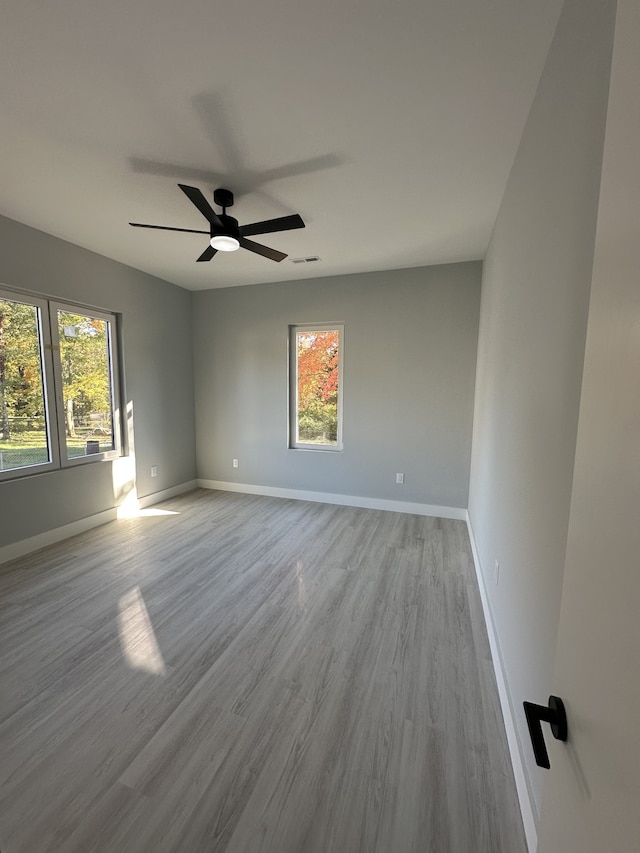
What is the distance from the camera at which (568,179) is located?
107 cm

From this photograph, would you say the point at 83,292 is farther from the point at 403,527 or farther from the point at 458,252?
the point at 403,527

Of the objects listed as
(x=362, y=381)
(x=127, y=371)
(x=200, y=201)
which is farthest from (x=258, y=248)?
(x=127, y=371)

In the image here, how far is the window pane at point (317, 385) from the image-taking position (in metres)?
4.37

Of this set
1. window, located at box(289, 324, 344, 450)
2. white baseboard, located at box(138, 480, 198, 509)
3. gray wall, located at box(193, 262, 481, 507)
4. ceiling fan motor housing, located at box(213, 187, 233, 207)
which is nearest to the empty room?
ceiling fan motor housing, located at box(213, 187, 233, 207)

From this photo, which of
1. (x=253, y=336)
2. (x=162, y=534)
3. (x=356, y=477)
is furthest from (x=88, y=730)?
(x=253, y=336)

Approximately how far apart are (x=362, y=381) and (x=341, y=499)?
1480mm

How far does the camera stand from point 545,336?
4.09 feet

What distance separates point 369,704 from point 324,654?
364 mm

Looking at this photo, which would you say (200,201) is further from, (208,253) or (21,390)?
(21,390)

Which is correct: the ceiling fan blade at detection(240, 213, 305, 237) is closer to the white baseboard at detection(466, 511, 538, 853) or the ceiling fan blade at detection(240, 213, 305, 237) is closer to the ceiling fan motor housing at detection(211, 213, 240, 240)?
the ceiling fan motor housing at detection(211, 213, 240, 240)

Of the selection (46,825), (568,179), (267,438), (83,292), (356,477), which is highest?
(83,292)

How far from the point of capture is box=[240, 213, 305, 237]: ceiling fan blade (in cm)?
211

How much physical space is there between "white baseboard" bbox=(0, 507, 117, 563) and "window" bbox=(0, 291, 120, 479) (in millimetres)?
585

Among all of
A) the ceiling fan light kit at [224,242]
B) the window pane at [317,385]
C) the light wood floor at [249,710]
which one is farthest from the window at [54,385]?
the window pane at [317,385]
